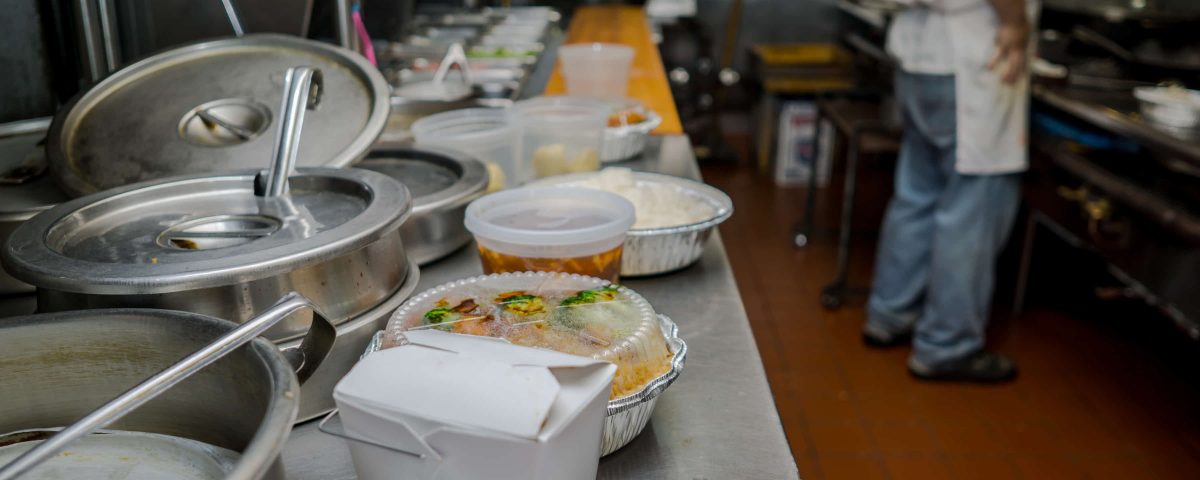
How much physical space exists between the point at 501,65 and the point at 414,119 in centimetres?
126

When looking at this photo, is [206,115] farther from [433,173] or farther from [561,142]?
[561,142]

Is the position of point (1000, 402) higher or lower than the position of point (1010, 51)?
lower

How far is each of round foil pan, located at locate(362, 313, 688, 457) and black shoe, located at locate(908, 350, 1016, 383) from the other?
2.66m

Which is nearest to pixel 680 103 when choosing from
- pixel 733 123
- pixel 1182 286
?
pixel 733 123

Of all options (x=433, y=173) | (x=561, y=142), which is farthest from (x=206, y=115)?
(x=561, y=142)

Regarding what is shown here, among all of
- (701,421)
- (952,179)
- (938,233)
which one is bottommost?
(938,233)

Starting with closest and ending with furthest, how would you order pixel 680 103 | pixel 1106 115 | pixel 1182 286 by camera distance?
pixel 1182 286
pixel 1106 115
pixel 680 103

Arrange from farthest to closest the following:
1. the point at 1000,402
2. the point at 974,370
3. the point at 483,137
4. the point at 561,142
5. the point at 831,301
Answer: the point at 831,301, the point at 974,370, the point at 1000,402, the point at 561,142, the point at 483,137

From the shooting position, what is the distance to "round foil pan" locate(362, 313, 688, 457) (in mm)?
935

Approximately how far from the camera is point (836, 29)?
726cm

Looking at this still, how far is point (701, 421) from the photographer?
107 centimetres

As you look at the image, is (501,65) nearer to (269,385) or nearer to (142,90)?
(142,90)

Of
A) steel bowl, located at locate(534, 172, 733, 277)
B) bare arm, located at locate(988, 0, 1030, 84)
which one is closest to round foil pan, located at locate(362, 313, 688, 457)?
steel bowl, located at locate(534, 172, 733, 277)

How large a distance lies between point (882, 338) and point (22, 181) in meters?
3.15
